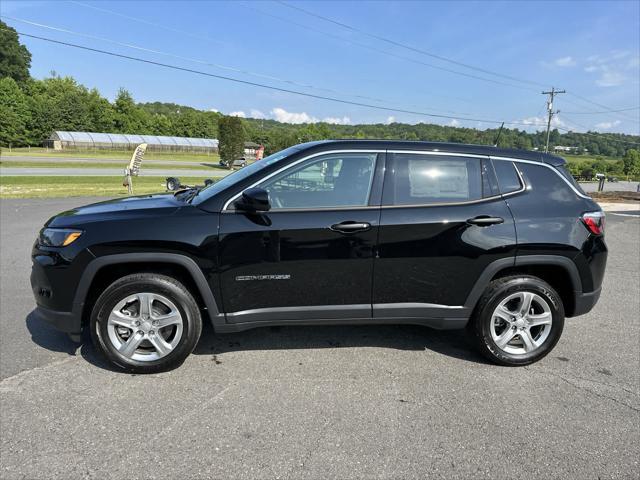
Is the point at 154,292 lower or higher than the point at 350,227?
lower

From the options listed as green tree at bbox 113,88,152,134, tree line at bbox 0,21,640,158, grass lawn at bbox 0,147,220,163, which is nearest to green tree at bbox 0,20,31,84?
tree line at bbox 0,21,640,158

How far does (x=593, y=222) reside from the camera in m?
3.40

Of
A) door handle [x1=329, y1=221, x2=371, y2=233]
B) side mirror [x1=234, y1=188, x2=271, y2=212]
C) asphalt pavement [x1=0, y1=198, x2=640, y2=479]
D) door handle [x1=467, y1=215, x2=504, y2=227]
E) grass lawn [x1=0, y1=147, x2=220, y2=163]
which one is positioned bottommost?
asphalt pavement [x1=0, y1=198, x2=640, y2=479]

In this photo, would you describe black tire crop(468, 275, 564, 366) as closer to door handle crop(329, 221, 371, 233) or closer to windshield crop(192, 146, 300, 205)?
door handle crop(329, 221, 371, 233)

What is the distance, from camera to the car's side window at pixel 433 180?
3287 millimetres

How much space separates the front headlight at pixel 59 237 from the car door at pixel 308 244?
1101 mm

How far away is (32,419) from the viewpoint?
2631 mm

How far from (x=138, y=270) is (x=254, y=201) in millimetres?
1088

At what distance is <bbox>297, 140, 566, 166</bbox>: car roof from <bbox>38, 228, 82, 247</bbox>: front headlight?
186cm

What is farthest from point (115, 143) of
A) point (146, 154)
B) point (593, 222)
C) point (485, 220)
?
point (593, 222)

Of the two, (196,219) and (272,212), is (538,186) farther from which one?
(196,219)

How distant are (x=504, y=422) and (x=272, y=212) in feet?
7.04

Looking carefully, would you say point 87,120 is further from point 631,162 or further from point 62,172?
point 631,162

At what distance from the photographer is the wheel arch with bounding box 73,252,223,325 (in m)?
3.06
